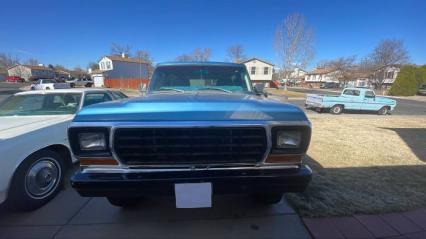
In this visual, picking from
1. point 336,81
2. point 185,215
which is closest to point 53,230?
point 185,215

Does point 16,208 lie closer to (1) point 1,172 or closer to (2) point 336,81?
(1) point 1,172

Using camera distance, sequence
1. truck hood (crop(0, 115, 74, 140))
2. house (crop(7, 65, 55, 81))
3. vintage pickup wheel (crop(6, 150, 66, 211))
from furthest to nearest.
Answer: house (crop(7, 65, 55, 81)) → truck hood (crop(0, 115, 74, 140)) → vintage pickup wheel (crop(6, 150, 66, 211))

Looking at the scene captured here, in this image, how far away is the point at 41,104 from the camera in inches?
173

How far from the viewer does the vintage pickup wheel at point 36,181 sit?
2895mm

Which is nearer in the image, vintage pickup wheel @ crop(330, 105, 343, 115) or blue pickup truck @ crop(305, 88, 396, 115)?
blue pickup truck @ crop(305, 88, 396, 115)

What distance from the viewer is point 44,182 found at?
3256mm

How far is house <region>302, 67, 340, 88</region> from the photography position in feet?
252

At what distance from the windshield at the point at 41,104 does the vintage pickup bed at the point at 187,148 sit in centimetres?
288

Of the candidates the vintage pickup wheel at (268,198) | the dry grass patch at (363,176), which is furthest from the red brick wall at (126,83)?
the vintage pickup wheel at (268,198)

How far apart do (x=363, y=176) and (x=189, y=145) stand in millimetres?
3614

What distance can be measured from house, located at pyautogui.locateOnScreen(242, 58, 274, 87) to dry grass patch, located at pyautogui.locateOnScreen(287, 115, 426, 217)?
52595 millimetres

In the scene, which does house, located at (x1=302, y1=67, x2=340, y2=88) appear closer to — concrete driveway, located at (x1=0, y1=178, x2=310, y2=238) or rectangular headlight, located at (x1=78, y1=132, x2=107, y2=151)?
concrete driveway, located at (x1=0, y1=178, x2=310, y2=238)

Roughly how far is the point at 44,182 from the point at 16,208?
1.36 feet

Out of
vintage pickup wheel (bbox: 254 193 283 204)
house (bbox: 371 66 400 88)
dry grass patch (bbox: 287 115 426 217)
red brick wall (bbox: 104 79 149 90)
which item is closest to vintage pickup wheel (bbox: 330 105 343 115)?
dry grass patch (bbox: 287 115 426 217)
